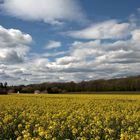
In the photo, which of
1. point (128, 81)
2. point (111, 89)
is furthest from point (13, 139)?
point (128, 81)

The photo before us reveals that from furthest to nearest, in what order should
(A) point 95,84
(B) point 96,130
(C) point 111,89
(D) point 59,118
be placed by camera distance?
(A) point 95,84 < (C) point 111,89 < (D) point 59,118 < (B) point 96,130

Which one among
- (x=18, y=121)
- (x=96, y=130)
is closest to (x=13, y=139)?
(x=18, y=121)

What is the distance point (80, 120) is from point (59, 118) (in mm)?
1412

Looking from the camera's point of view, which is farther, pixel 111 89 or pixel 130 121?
pixel 111 89

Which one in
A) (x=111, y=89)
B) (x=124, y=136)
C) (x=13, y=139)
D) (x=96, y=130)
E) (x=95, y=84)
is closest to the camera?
(x=124, y=136)

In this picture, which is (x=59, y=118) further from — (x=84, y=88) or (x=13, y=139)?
(x=84, y=88)

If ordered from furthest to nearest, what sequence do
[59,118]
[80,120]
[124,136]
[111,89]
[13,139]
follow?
[111,89] < [59,118] < [80,120] < [13,139] < [124,136]

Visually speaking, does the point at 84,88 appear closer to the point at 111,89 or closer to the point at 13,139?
the point at 111,89

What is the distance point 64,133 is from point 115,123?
149 inches

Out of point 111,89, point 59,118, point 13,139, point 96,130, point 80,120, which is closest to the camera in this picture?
point 96,130

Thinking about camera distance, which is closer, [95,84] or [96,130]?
[96,130]

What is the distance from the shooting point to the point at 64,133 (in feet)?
43.5

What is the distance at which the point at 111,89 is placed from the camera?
310ft

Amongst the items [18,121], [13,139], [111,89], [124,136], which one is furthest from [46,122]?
[111,89]
